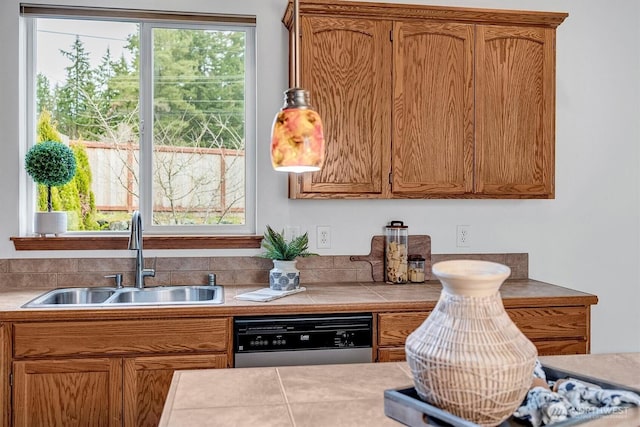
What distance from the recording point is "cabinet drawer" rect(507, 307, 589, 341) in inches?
104

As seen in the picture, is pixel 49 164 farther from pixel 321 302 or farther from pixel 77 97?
pixel 321 302

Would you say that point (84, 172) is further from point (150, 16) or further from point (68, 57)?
point (150, 16)

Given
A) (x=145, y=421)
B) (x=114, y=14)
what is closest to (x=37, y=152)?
(x=114, y=14)

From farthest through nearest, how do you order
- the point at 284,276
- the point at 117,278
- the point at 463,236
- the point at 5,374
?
the point at 463,236
the point at 117,278
the point at 284,276
the point at 5,374

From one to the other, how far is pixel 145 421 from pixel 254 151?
1.45 meters

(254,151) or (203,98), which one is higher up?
(203,98)

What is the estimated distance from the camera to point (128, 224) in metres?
3.04

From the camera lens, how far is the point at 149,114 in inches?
120

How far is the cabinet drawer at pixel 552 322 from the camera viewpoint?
8.63ft

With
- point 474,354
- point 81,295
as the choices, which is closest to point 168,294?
point 81,295

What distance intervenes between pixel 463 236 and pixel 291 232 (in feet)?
3.16

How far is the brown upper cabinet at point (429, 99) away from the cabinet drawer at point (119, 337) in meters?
0.81

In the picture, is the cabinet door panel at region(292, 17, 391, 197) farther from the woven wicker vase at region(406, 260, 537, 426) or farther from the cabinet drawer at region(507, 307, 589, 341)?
the woven wicker vase at region(406, 260, 537, 426)

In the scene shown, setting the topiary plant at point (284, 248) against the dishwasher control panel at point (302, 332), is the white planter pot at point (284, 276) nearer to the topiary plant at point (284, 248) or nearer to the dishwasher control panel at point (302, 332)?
the topiary plant at point (284, 248)
